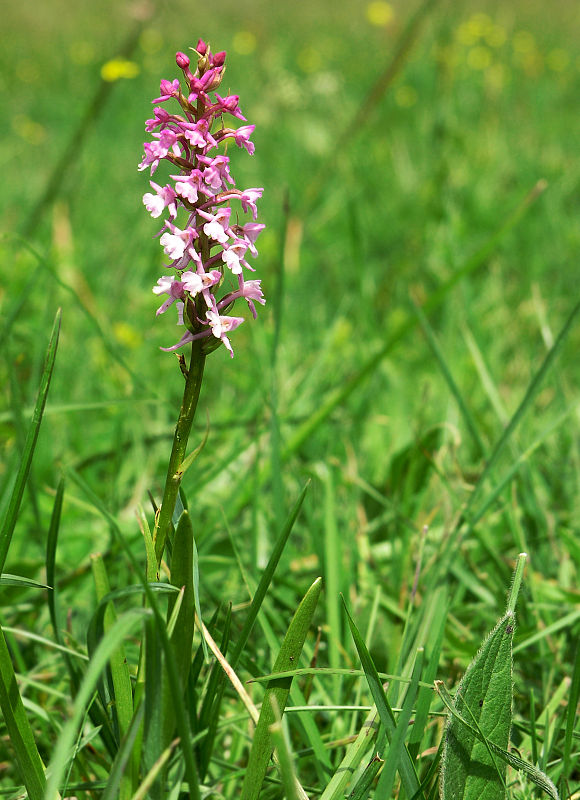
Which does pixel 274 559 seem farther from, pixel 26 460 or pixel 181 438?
pixel 26 460

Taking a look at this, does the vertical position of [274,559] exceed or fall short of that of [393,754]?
it exceeds it

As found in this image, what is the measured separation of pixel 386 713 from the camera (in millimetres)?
999

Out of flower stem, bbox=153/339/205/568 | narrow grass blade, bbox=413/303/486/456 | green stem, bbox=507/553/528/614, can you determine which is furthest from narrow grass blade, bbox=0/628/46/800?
narrow grass blade, bbox=413/303/486/456

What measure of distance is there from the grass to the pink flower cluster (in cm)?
19

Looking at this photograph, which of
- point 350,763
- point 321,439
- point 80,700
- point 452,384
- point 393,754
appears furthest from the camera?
point 321,439

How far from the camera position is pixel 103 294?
136 inches

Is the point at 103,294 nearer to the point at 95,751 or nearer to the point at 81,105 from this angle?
the point at 95,751

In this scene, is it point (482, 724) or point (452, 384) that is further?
point (452, 384)

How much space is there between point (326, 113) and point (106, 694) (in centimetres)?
610

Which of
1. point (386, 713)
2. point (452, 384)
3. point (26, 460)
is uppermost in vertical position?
point (452, 384)

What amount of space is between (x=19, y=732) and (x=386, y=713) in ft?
1.60

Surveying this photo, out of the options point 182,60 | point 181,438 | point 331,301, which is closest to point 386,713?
point 181,438

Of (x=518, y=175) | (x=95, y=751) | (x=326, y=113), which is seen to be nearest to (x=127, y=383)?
(x=95, y=751)

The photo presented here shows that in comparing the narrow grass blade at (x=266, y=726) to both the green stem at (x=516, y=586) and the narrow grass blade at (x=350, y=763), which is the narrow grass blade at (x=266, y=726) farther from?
the green stem at (x=516, y=586)
